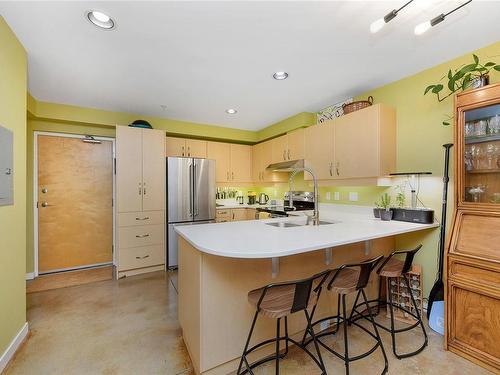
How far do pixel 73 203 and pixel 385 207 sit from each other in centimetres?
429

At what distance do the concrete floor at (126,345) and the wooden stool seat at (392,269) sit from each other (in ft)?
1.91

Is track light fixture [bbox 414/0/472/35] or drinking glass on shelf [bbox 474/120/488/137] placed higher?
track light fixture [bbox 414/0/472/35]

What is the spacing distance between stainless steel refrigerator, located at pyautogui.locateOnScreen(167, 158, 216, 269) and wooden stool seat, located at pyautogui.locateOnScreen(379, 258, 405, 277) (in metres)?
2.77

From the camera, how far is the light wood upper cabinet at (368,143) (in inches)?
97.3

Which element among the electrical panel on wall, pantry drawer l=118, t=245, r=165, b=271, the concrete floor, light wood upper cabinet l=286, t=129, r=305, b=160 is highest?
light wood upper cabinet l=286, t=129, r=305, b=160

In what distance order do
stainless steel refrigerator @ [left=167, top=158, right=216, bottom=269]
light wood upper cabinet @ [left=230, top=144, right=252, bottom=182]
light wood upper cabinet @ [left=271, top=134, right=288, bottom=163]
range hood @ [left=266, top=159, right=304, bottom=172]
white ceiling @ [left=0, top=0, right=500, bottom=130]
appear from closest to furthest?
white ceiling @ [left=0, top=0, right=500, bottom=130] → range hood @ [left=266, top=159, right=304, bottom=172] → stainless steel refrigerator @ [left=167, top=158, right=216, bottom=269] → light wood upper cabinet @ [left=271, top=134, right=288, bottom=163] → light wood upper cabinet @ [left=230, top=144, right=252, bottom=182]

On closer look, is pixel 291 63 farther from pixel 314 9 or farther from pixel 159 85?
pixel 159 85

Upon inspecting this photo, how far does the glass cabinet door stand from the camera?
1799 millimetres

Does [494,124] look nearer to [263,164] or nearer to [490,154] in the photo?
[490,154]

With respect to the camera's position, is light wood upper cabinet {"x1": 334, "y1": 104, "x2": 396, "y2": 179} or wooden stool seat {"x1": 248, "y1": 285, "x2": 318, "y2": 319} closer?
wooden stool seat {"x1": 248, "y1": 285, "x2": 318, "y2": 319}

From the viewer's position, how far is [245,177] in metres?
4.91

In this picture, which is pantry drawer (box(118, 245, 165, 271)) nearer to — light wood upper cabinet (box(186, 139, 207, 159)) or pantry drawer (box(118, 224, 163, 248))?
pantry drawer (box(118, 224, 163, 248))

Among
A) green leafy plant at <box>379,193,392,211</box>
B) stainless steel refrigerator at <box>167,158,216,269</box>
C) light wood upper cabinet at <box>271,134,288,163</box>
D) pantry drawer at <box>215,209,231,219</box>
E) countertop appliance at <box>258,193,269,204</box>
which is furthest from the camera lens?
countertop appliance at <box>258,193,269,204</box>

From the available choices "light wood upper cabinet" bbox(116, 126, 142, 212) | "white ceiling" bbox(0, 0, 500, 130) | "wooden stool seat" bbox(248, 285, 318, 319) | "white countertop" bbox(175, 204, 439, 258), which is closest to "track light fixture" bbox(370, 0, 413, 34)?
"white ceiling" bbox(0, 0, 500, 130)
